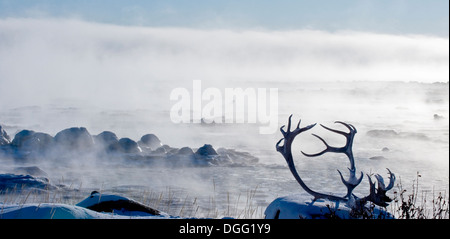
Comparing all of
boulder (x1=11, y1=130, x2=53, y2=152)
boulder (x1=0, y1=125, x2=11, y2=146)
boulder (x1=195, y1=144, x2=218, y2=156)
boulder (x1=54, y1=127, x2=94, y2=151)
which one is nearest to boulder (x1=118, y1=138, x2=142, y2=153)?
boulder (x1=54, y1=127, x2=94, y2=151)

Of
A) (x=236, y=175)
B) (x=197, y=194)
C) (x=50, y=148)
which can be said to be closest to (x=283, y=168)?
(x=236, y=175)

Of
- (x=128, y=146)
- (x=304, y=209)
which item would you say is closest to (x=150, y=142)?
(x=128, y=146)

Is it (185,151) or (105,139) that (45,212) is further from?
(105,139)

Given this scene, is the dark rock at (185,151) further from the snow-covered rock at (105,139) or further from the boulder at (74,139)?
the boulder at (74,139)

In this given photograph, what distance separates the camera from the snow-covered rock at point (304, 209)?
6.77 m

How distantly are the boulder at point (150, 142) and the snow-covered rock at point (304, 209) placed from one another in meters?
19.8

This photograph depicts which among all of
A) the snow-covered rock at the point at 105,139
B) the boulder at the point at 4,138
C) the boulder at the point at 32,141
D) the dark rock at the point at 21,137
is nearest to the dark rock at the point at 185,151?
the snow-covered rock at the point at 105,139

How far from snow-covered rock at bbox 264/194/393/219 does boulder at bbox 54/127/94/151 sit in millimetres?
19043

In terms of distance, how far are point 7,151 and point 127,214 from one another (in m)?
18.1

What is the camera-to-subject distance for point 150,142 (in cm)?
2727

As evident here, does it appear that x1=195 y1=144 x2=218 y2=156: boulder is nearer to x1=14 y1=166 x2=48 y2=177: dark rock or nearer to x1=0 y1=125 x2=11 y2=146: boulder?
x1=14 y1=166 x2=48 y2=177: dark rock

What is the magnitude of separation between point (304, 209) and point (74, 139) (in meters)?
20.4

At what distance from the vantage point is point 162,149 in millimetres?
26500
